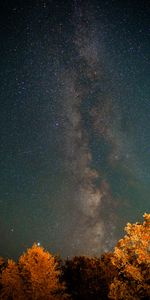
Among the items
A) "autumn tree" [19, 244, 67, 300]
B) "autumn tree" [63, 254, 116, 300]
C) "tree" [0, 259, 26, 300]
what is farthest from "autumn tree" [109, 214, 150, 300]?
"autumn tree" [63, 254, 116, 300]

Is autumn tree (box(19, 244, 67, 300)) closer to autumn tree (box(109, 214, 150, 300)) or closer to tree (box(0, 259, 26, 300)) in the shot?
tree (box(0, 259, 26, 300))

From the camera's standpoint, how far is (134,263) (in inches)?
712

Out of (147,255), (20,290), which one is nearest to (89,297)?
(20,290)

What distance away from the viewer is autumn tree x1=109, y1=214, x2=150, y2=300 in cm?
1753

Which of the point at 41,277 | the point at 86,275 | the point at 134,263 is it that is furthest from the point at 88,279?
the point at 134,263

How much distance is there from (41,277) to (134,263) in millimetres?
12020

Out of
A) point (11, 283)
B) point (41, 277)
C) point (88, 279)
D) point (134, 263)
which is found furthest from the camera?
point (88, 279)

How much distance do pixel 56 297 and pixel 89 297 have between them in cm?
886

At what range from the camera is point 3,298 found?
29906mm

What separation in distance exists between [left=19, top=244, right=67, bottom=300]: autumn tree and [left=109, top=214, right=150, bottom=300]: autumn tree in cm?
927

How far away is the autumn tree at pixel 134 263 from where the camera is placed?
1753cm

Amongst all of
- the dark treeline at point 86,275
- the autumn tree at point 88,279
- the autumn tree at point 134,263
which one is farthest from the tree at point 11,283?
the autumn tree at point 134,263

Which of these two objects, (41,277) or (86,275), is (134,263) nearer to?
(41,277)

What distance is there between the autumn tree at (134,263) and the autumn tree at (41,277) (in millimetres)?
A: 9274
